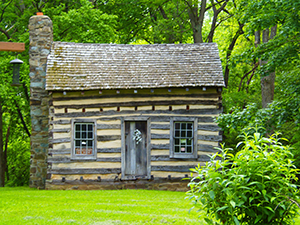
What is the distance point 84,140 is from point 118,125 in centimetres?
147

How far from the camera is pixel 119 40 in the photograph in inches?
974

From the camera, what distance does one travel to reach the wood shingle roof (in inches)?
543

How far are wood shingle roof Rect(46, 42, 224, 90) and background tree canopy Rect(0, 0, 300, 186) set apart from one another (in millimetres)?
1732

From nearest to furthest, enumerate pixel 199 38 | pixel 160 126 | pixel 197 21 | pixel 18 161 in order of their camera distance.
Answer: pixel 160 126
pixel 199 38
pixel 197 21
pixel 18 161

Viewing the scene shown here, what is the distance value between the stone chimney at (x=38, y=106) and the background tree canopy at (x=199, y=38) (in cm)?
328

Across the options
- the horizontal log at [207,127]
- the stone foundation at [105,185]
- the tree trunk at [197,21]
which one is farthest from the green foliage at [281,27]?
the tree trunk at [197,21]

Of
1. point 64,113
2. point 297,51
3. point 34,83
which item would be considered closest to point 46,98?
point 34,83

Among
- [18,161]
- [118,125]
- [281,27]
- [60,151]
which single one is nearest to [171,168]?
[118,125]

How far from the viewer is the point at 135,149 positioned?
45.9 feet

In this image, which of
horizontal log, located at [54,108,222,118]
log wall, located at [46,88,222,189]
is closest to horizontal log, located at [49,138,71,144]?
log wall, located at [46,88,222,189]

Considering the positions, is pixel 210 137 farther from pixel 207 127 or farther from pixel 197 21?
pixel 197 21

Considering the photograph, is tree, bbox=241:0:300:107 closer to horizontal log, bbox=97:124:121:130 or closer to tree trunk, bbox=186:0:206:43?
horizontal log, bbox=97:124:121:130

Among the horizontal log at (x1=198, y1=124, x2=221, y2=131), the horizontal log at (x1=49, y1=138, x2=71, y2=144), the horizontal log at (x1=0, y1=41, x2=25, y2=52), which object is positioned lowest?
the horizontal log at (x1=49, y1=138, x2=71, y2=144)

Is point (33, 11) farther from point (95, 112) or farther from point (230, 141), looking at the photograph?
point (230, 141)
